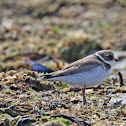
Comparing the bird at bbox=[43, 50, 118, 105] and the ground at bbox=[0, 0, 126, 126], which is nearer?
the ground at bbox=[0, 0, 126, 126]

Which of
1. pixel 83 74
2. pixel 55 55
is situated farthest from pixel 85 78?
pixel 55 55

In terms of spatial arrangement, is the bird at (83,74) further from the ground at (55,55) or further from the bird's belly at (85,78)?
the ground at (55,55)

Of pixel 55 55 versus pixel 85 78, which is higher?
pixel 55 55

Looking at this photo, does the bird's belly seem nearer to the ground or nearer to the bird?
the bird

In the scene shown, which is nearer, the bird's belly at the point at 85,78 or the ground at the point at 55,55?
the ground at the point at 55,55

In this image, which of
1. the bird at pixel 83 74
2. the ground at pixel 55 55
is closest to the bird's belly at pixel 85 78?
the bird at pixel 83 74

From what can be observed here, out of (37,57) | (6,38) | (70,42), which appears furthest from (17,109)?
(6,38)

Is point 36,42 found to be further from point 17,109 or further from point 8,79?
point 17,109

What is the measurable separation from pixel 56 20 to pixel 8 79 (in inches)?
483

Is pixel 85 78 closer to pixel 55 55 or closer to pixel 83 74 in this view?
pixel 83 74

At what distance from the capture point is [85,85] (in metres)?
6.54

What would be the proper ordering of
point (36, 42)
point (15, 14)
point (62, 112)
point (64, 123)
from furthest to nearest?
point (15, 14)
point (36, 42)
point (62, 112)
point (64, 123)

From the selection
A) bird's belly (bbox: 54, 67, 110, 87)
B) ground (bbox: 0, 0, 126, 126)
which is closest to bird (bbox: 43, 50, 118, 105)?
bird's belly (bbox: 54, 67, 110, 87)

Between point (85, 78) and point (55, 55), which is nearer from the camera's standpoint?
point (85, 78)
